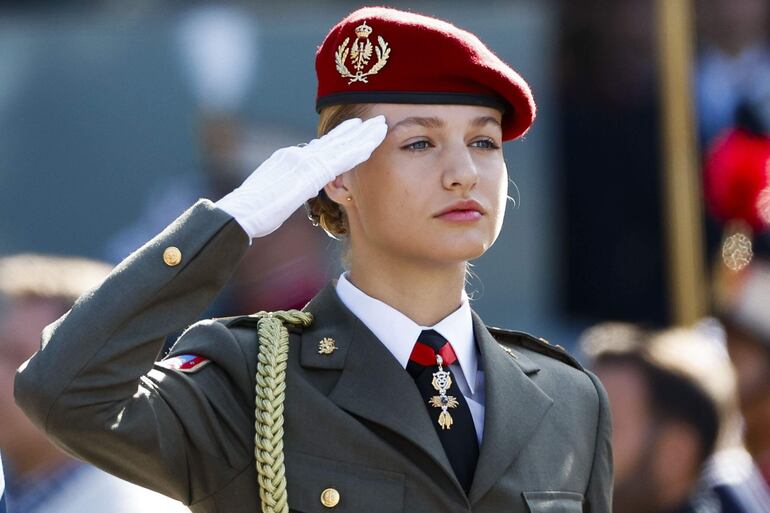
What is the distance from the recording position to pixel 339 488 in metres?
3.08

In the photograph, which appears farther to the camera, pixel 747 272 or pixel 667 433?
pixel 747 272

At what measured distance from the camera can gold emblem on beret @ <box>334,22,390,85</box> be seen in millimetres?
3266

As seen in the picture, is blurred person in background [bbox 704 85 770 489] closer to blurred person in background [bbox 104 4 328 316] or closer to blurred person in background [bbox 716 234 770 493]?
blurred person in background [bbox 716 234 770 493]

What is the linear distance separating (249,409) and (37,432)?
5.16 ft

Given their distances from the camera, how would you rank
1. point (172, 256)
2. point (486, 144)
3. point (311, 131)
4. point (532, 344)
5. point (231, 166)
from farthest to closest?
point (231, 166), point (311, 131), point (532, 344), point (486, 144), point (172, 256)

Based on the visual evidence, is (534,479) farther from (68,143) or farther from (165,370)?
(68,143)

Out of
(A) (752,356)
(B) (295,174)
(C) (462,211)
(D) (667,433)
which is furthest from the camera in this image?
(A) (752,356)

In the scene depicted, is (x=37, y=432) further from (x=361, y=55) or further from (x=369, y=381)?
(x=361, y=55)

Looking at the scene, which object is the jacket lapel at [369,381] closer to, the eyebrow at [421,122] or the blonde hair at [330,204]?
the blonde hair at [330,204]

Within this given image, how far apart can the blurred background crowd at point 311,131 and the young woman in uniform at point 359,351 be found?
4058mm

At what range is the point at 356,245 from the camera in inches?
131

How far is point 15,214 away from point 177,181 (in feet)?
2.41

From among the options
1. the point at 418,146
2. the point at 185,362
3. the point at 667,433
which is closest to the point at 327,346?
the point at 185,362

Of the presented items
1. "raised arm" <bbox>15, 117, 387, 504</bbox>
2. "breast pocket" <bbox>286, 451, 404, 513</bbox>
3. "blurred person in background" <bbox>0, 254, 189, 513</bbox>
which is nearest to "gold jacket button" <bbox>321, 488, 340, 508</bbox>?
"breast pocket" <bbox>286, 451, 404, 513</bbox>
